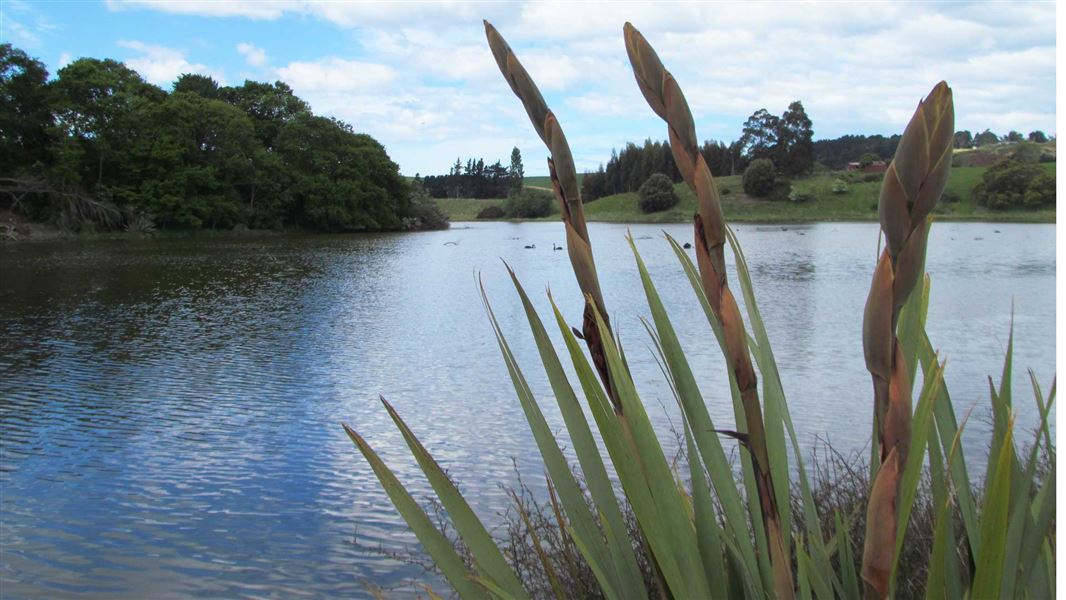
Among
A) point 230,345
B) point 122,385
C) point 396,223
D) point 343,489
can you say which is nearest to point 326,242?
point 396,223

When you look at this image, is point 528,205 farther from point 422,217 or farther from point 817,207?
point 817,207

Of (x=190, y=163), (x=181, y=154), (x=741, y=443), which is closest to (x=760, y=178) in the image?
(x=190, y=163)

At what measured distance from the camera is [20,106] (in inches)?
1590

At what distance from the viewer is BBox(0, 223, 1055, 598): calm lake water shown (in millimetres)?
5418

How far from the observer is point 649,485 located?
876 millimetres

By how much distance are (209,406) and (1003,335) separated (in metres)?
11.1

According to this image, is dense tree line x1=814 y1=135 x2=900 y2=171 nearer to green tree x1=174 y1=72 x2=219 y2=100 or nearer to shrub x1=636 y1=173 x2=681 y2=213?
shrub x1=636 y1=173 x2=681 y2=213

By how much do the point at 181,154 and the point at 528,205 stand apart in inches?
1956

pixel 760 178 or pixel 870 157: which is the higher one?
pixel 760 178

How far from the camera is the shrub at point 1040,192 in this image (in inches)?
1735

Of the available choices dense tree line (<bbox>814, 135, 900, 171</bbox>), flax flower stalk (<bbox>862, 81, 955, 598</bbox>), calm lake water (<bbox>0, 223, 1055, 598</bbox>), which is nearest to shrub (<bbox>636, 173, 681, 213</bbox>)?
dense tree line (<bbox>814, 135, 900, 171</bbox>)

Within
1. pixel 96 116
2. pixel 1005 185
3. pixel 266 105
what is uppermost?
pixel 266 105

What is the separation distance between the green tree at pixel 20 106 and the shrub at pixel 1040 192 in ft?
160

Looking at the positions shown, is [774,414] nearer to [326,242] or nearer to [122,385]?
[122,385]
